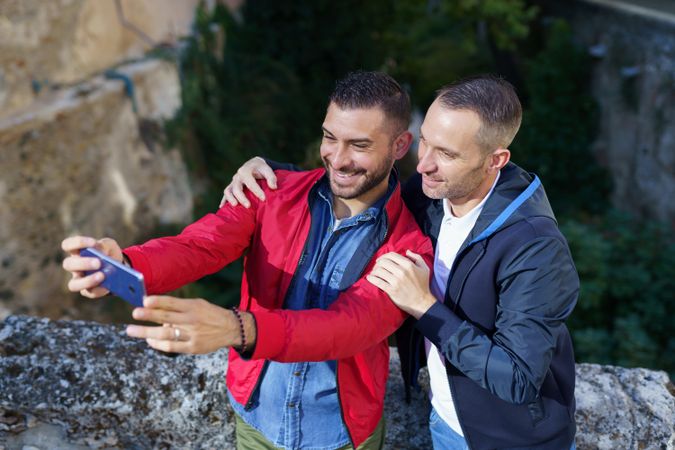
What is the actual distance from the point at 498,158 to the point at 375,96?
0.43 metres

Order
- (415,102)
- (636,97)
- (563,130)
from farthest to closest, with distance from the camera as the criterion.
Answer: (415,102) < (563,130) < (636,97)

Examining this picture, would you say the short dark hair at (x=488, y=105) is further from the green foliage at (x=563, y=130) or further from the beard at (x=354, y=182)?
the green foliage at (x=563, y=130)

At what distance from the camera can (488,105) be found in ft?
5.77

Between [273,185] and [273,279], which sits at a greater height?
[273,185]

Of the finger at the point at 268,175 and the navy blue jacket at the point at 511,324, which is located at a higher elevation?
the finger at the point at 268,175

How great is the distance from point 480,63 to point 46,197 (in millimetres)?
11013

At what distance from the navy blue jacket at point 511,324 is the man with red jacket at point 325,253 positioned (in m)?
0.18

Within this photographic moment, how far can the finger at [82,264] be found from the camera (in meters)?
1.51

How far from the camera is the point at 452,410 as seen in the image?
1.98 m

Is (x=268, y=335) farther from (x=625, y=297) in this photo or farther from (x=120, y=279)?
(x=625, y=297)

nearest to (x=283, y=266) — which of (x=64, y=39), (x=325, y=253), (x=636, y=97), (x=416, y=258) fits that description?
(x=325, y=253)

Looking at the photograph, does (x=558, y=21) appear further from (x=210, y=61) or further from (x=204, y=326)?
(x=204, y=326)

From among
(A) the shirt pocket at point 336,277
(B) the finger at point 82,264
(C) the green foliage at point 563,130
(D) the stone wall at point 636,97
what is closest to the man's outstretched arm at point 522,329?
(A) the shirt pocket at point 336,277

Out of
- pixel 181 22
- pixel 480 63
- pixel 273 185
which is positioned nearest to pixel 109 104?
pixel 181 22
